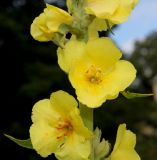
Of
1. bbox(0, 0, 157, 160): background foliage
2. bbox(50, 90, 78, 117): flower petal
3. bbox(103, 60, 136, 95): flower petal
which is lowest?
bbox(0, 0, 157, 160): background foliage

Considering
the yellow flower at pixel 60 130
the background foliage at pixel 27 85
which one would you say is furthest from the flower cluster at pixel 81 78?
the background foliage at pixel 27 85

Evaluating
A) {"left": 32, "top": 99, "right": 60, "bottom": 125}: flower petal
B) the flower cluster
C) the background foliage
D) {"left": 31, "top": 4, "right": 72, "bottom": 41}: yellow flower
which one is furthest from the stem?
the background foliage

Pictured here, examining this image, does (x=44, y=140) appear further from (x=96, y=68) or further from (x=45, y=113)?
(x=96, y=68)

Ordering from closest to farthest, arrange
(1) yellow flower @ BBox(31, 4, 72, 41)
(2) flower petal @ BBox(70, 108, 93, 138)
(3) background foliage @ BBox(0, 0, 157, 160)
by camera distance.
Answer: (2) flower petal @ BBox(70, 108, 93, 138) < (1) yellow flower @ BBox(31, 4, 72, 41) < (3) background foliage @ BBox(0, 0, 157, 160)

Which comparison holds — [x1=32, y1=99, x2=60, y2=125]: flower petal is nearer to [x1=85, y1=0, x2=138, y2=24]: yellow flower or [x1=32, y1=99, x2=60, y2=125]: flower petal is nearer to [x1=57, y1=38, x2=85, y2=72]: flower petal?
[x1=57, y1=38, x2=85, y2=72]: flower petal

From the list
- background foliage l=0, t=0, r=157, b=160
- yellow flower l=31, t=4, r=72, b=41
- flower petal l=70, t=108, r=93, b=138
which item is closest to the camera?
flower petal l=70, t=108, r=93, b=138

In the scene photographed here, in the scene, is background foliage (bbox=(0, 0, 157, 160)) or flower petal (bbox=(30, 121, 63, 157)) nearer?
flower petal (bbox=(30, 121, 63, 157))

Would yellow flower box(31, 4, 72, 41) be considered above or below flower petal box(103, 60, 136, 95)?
above

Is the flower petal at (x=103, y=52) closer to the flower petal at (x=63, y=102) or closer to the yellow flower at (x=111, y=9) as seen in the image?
the yellow flower at (x=111, y=9)
